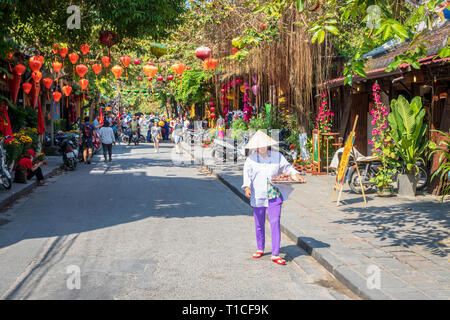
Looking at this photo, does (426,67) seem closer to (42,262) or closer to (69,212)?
(69,212)

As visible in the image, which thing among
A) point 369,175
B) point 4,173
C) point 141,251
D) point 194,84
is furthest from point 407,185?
point 194,84

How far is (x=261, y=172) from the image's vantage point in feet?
21.5

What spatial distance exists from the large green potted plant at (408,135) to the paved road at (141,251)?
142 inches

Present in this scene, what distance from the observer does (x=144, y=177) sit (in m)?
16.2

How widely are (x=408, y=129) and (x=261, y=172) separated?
5886 millimetres

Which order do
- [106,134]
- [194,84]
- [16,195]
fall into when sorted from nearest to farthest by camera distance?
[16,195]
[106,134]
[194,84]

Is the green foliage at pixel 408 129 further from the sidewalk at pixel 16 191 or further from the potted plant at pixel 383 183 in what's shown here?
the sidewalk at pixel 16 191

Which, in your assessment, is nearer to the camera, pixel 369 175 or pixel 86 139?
pixel 369 175

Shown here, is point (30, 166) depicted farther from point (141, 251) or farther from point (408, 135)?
point (408, 135)

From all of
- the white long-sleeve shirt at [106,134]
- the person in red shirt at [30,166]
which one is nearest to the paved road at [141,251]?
the person in red shirt at [30,166]

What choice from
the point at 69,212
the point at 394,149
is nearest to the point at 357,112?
the point at 394,149

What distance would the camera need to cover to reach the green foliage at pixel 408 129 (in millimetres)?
11172

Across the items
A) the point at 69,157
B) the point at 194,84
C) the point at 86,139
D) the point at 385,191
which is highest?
the point at 194,84

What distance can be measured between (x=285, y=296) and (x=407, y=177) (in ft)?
23.5
